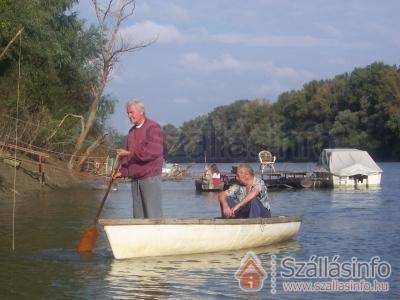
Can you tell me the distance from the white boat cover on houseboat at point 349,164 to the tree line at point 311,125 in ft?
160

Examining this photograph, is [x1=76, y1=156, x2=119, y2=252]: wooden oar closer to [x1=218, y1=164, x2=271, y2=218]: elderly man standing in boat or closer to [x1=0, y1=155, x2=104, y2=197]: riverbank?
[x1=218, y1=164, x2=271, y2=218]: elderly man standing in boat

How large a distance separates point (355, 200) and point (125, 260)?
69.5 feet

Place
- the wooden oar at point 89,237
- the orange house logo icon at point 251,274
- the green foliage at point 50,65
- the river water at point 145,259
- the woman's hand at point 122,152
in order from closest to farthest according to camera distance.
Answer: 1. the river water at point 145,259
2. the orange house logo icon at point 251,274
3. the woman's hand at point 122,152
4. the wooden oar at point 89,237
5. the green foliage at point 50,65

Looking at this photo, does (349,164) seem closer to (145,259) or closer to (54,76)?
(54,76)

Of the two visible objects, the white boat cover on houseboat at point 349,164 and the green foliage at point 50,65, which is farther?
the white boat cover on houseboat at point 349,164

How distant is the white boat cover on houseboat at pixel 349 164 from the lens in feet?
145

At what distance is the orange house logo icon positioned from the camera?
10.9 metres

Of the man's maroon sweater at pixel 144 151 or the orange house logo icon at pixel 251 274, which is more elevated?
the man's maroon sweater at pixel 144 151

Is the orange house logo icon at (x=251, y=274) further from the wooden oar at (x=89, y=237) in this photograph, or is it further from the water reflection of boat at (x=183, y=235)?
the wooden oar at (x=89, y=237)

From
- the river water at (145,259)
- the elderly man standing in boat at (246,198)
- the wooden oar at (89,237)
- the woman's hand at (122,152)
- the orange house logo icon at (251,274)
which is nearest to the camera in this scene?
the river water at (145,259)

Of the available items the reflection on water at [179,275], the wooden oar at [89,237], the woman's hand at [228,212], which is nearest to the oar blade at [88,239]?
the wooden oar at [89,237]

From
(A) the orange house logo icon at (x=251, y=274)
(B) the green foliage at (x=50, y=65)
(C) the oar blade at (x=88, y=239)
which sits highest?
(B) the green foliage at (x=50, y=65)

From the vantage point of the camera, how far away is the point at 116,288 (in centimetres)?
1048

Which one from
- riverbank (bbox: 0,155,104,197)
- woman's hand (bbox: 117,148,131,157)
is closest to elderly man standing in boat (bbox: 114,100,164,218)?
woman's hand (bbox: 117,148,131,157)
